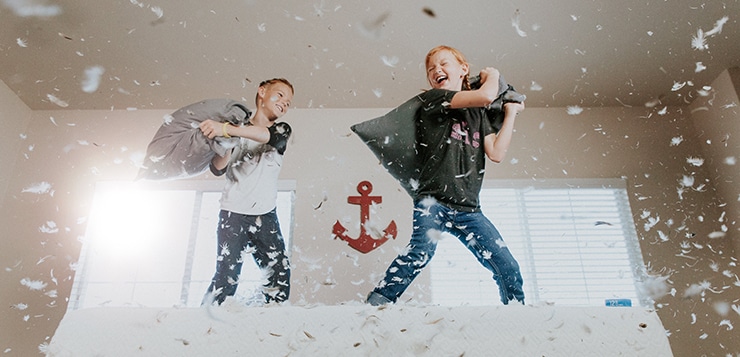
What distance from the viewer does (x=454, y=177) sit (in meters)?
1.20

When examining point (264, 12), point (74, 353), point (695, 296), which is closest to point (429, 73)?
point (264, 12)

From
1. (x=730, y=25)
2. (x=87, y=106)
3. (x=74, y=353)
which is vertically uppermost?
(x=730, y=25)

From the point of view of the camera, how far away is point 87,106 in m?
2.31

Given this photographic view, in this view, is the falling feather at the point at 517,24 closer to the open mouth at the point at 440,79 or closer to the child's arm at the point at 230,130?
the open mouth at the point at 440,79

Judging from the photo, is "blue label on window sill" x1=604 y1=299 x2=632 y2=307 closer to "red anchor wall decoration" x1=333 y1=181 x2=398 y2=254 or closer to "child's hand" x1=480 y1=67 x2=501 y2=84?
"red anchor wall decoration" x1=333 y1=181 x2=398 y2=254

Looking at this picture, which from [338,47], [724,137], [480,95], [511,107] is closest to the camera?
[480,95]

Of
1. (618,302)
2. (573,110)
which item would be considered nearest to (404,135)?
(618,302)

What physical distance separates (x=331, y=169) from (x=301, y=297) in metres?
0.59

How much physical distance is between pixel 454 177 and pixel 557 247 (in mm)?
1228

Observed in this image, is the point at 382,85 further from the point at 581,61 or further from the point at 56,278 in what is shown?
the point at 56,278

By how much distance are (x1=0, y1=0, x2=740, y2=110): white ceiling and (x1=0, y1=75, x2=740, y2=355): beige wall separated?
0.13 m

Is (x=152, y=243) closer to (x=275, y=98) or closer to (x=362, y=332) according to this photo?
(x=275, y=98)

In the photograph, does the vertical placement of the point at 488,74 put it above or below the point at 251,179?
above

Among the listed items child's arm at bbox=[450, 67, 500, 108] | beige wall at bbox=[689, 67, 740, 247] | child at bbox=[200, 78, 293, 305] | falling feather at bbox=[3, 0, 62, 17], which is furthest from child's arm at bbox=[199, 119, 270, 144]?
beige wall at bbox=[689, 67, 740, 247]
